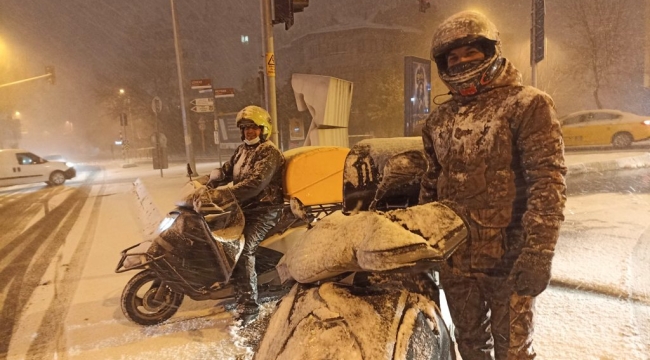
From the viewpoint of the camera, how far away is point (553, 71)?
27344 mm

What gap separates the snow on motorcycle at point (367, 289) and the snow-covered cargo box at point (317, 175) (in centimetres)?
216

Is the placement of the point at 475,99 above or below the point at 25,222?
above

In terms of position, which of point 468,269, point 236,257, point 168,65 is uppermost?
point 168,65

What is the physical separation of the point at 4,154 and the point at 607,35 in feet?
109

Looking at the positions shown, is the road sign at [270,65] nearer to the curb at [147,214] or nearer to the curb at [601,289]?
the curb at [147,214]

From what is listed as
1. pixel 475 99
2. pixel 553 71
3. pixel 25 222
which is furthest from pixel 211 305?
pixel 553 71

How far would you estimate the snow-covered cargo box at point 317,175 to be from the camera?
3871 millimetres

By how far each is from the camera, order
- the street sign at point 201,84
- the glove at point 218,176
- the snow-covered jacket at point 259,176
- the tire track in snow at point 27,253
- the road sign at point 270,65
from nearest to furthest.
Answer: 1. the snow-covered jacket at point 259,176
2. the glove at point 218,176
3. the tire track in snow at point 27,253
4. the road sign at point 270,65
5. the street sign at point 201,84

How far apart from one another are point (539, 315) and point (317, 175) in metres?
2.29

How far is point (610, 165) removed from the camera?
12086 mm

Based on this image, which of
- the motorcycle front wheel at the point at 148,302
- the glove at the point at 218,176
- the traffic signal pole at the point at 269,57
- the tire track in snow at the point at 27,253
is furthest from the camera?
the traffic signal pole at the point at 269,57

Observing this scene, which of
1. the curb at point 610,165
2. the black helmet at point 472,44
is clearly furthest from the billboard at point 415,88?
the black helmet at point 472,44

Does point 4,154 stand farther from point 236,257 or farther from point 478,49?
point 478,49

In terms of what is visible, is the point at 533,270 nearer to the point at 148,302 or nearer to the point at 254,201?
the point at 254,201
